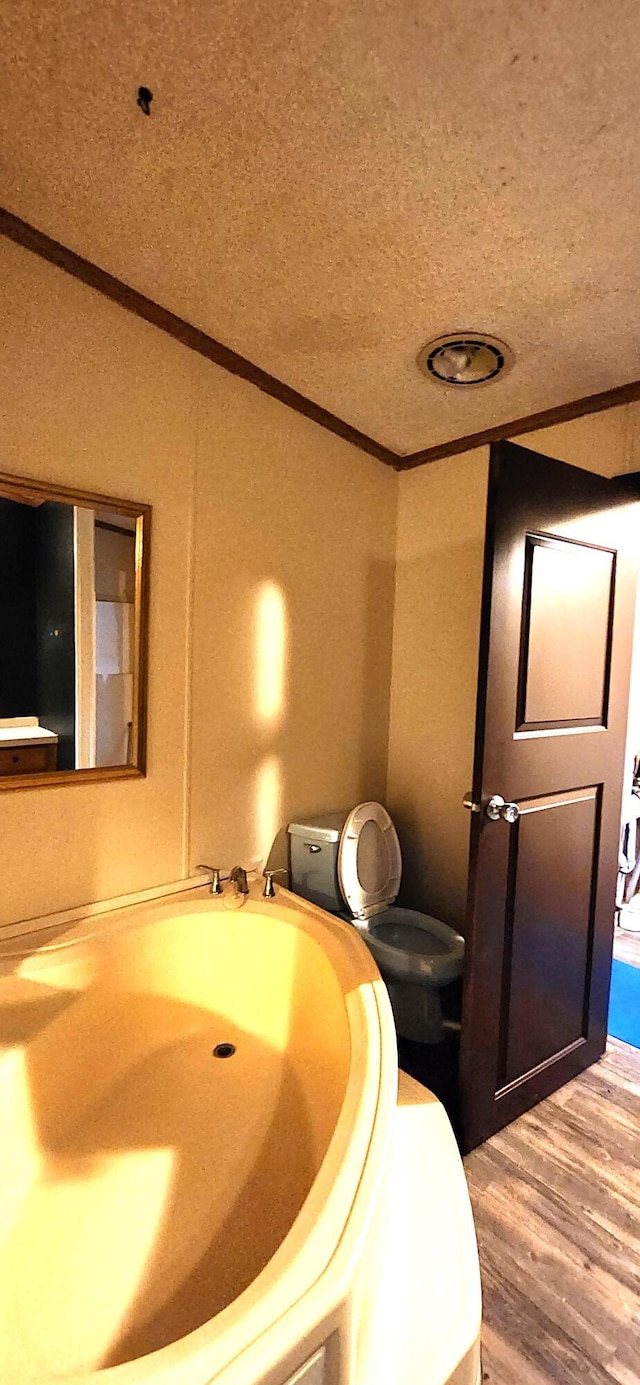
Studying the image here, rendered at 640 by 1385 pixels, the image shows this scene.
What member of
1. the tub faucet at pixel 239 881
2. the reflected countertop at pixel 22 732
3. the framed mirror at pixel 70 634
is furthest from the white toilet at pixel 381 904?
the reflected countertop at pixel 22 732

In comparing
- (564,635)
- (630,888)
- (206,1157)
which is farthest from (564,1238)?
(630,888)

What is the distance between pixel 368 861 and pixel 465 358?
5.93 feet

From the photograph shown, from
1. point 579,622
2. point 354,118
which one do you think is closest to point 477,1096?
point 579,622

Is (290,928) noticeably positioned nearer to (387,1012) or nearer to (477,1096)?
(387,1012)

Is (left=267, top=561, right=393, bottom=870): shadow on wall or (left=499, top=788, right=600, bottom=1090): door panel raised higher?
(left=267, top=561, right=393, bottom=870): shadow on wall

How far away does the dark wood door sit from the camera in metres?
1.66

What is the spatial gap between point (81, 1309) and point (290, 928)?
0.92 metres

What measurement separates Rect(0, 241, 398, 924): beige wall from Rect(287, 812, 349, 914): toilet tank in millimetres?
114

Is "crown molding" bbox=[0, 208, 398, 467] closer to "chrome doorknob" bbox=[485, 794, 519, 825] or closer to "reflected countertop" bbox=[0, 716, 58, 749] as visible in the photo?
"reflected countertop" bbox=[0, 716, 58, 749]

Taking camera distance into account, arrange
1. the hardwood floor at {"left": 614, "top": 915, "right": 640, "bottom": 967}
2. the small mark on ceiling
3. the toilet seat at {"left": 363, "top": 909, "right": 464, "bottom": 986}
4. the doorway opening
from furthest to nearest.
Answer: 1. the hardwood floor at {"left": 614, "top": 915, "right": 640, "bottom": 967}
2. the doorway opening
3. the toilet seat at {"left": 363, "top": 909, "right": 464, "bottom": 986}
4. the small mark on ceiling

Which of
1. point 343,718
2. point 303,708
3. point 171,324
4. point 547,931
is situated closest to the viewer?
point 171,324

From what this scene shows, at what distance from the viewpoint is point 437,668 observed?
98.9 inches

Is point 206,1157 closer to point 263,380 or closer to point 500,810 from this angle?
point 500,810

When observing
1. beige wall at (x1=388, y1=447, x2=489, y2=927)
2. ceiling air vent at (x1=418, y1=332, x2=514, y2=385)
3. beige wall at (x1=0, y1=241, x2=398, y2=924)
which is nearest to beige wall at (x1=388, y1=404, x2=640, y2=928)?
beige wall at (x1=388, y1=447, x2=489, y2=927)
